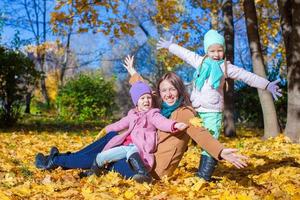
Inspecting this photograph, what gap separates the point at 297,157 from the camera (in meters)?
7.16

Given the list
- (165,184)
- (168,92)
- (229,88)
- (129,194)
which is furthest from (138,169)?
(229,88)

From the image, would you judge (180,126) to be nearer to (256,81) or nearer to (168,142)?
(168,142)

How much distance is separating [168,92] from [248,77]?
823mm

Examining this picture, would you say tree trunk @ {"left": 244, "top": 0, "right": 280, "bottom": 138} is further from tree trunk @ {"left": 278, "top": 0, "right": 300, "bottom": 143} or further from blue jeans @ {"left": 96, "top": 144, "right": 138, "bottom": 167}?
blue jeans @ {"left": 96, "top": 144, "right": 138, "bottom": 167}

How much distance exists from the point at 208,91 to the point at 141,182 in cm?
120

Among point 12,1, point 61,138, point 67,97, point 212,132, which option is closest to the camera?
point 212,132

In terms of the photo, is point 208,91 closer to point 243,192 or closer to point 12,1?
point 243,192

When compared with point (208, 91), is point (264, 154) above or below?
below

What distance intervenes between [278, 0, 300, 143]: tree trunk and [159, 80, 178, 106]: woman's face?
5.20m

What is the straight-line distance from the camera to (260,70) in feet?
35.0

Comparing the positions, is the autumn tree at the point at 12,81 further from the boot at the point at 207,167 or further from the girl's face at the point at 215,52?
the boot at the point at 207,167

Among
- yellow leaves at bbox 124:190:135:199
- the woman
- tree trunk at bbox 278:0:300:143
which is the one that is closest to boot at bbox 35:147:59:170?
the woman

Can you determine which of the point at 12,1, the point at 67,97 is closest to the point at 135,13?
the point at 12,1

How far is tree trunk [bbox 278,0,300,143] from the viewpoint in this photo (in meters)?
9.34
